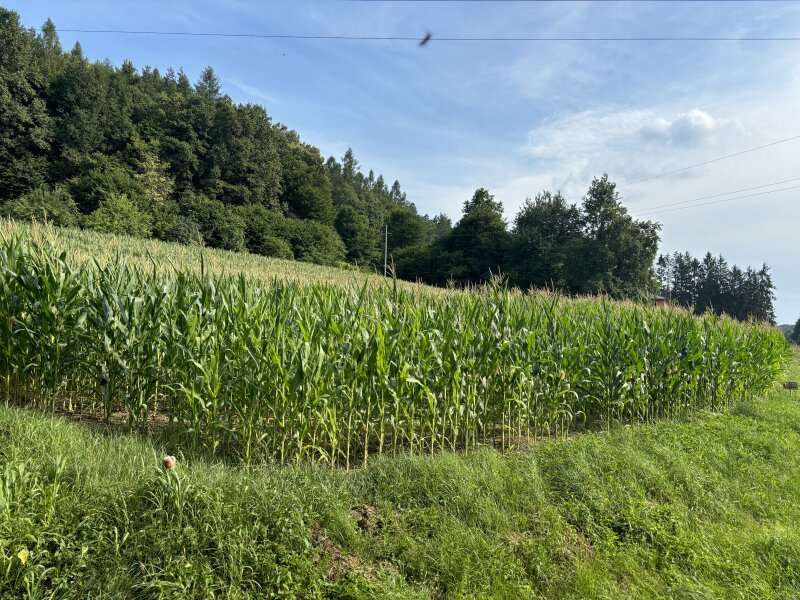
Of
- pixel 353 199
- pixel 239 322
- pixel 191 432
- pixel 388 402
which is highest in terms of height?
pixel 353 199

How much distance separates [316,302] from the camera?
5508 mm

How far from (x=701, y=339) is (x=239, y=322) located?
27.1 ft

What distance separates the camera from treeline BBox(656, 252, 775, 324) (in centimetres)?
7312

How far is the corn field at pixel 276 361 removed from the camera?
4.30 metres

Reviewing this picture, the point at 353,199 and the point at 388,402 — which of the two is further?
the point at 353,199

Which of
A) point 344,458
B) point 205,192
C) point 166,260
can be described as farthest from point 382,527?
point 205,192

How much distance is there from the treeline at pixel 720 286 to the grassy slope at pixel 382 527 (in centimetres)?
7108

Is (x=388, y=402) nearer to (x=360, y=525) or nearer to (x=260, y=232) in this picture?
(x=360, y=525)

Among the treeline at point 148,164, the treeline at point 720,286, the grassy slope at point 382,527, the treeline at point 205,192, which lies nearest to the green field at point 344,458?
the grassy slope at point 382,527

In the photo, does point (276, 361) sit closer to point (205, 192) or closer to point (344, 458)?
point (344, 458)

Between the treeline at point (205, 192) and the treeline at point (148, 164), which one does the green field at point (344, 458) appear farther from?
the treeline at point (148, 164)

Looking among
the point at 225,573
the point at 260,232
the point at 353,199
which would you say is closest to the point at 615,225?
the point at 260,232

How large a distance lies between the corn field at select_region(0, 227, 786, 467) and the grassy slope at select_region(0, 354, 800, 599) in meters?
0.59

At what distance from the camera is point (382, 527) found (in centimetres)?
342
